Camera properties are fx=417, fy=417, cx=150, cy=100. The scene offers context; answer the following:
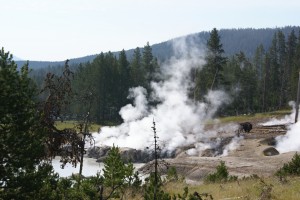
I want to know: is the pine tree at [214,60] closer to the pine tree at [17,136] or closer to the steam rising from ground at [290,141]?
the steam rising from ground at [290,141]

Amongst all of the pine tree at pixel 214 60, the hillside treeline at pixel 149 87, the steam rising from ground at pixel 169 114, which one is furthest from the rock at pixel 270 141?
the hillside treeline at pixel 149 87

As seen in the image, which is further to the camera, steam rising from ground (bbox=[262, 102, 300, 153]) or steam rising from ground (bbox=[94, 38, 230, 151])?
steam rising from ground (bbox=[94, 38, 230, 151])

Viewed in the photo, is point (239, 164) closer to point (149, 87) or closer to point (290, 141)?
point (290, 141)

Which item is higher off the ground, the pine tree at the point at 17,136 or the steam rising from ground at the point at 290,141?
the pine tree at the point at 17,136

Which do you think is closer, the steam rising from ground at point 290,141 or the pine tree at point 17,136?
the pine tree at point 17,136

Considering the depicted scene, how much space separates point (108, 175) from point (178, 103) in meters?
54.2

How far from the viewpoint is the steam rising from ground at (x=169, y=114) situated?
1990 inches

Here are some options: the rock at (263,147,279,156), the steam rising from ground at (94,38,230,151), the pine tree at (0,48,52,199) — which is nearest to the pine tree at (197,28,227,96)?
the steam rising from ground at (94,38,230,151)

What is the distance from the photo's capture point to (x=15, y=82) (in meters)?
11.1

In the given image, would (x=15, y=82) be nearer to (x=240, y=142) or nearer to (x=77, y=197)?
(x=77, y=197)

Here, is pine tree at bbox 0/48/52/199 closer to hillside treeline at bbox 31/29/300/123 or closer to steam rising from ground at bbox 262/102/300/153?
steam rising from ground at bbox 262/102/300/153

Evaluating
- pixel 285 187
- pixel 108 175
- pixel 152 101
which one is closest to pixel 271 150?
pixel 285 187

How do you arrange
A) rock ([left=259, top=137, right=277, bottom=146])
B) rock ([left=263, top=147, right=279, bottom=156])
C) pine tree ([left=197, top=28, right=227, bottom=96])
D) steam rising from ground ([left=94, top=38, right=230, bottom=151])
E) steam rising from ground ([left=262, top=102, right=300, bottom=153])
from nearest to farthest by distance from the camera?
1. rock ([left=263, top=147, right=279, bottom=156])
2. steam rising from ground ([left=262, top=102, right=300, bottom=153])
3. rock ([left=259, top=137, right=277, bottom=146])
4. steam rising from ground ([left=94, top=38, right=230, bottom=151])
5. pine tree ([left=197, top=28, right=227, bottom=96])

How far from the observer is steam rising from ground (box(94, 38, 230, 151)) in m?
50.5
